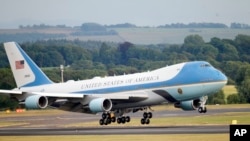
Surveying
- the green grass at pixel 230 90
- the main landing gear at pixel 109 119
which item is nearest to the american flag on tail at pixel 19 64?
the main landing gear at pixel 109 119

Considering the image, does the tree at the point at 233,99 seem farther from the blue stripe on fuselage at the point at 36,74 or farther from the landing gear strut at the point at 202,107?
the landing gear strut at the point at 202,107

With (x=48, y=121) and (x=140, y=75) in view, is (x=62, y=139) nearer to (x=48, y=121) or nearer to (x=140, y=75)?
(x=140, y=75)

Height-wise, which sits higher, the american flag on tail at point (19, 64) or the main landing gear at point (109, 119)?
the american flag on tail at point (19, 64)

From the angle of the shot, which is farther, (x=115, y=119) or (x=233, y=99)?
(x=233, y=99)

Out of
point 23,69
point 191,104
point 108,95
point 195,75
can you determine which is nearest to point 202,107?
point 195,75

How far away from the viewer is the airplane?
241 feet

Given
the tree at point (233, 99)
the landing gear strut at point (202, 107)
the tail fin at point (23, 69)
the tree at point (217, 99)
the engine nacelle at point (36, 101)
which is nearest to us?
the landing gear strut at point (202, 107)

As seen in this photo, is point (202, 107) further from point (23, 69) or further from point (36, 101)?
point (23, 69)

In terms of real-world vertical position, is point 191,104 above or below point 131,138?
above

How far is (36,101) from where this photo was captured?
75375mm

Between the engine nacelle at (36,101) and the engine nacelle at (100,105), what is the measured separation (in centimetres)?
401

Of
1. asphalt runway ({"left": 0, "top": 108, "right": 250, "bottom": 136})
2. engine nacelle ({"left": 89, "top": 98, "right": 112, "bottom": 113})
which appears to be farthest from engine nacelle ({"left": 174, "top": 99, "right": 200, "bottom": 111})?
engine nacelle ({"left": 89, "top": 98, "right": 112, "bottom": 113})

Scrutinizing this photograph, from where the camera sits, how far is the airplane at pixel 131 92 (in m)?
73.6

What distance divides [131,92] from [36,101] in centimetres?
848
